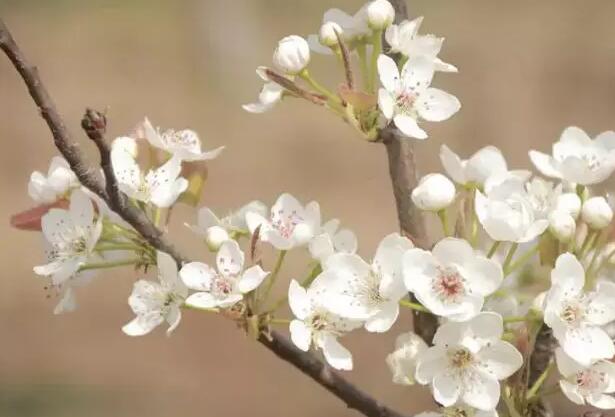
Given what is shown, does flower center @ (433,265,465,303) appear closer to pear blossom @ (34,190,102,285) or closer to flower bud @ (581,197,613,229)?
flower bud @ (581,197,613,229)

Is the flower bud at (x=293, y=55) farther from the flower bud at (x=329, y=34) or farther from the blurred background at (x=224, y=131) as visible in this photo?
the blurred background at (x=224, y=131)

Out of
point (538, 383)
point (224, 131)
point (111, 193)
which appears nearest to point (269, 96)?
point (111, 193)

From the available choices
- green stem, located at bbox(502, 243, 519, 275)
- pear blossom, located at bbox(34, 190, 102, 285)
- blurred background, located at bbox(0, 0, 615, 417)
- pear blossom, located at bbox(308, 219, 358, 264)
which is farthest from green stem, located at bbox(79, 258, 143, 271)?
blurred background, located at bbox(0, 0, 615, 417)

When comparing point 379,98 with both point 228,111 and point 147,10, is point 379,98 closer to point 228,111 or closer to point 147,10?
point 228,111

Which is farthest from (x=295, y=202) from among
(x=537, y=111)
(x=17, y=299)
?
(x=537, y=111)

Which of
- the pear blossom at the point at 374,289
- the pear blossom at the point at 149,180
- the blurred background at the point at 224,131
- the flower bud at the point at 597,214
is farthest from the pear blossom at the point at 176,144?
the blurred background at the point at 224,131
